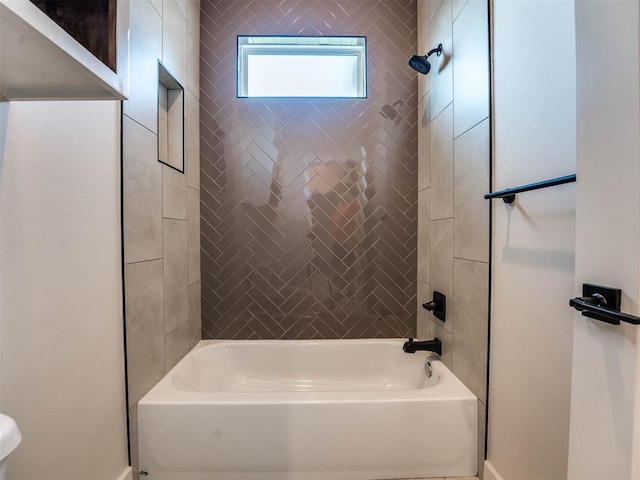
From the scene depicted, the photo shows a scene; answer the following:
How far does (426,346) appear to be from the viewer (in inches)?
70.7

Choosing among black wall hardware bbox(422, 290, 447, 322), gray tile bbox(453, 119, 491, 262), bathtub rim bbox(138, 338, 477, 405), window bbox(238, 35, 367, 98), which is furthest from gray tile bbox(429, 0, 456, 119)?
bathtub rim bbox(138, 338, 477, 405)

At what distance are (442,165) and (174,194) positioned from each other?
1600mm

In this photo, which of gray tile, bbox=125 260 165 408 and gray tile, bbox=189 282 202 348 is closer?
gray tile, bbox=125 260 165 408

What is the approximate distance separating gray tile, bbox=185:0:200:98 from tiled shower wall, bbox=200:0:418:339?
5 centimetres

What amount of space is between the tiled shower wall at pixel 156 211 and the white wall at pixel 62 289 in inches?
3.1

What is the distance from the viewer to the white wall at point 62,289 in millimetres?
807

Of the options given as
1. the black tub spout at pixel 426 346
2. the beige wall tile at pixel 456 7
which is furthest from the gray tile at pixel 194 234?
the beige wall tile at pixel 456 7

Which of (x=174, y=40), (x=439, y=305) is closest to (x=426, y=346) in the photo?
(x=439, y=305)

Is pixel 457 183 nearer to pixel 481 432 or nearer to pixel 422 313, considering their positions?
pixel 422 313

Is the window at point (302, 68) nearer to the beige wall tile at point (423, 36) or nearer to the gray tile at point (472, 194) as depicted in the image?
the beige wall tile at point (423, 36)

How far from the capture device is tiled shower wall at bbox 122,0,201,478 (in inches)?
51.3

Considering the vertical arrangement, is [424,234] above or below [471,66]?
below

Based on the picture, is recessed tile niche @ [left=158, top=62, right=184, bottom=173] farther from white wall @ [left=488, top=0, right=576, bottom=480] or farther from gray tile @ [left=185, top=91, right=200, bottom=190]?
white wall @ [left=488, top=0, right=576, bottom=480]

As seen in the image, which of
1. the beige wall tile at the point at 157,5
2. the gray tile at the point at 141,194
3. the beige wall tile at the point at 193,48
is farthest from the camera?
the beige wall tile at the point at 193,48
